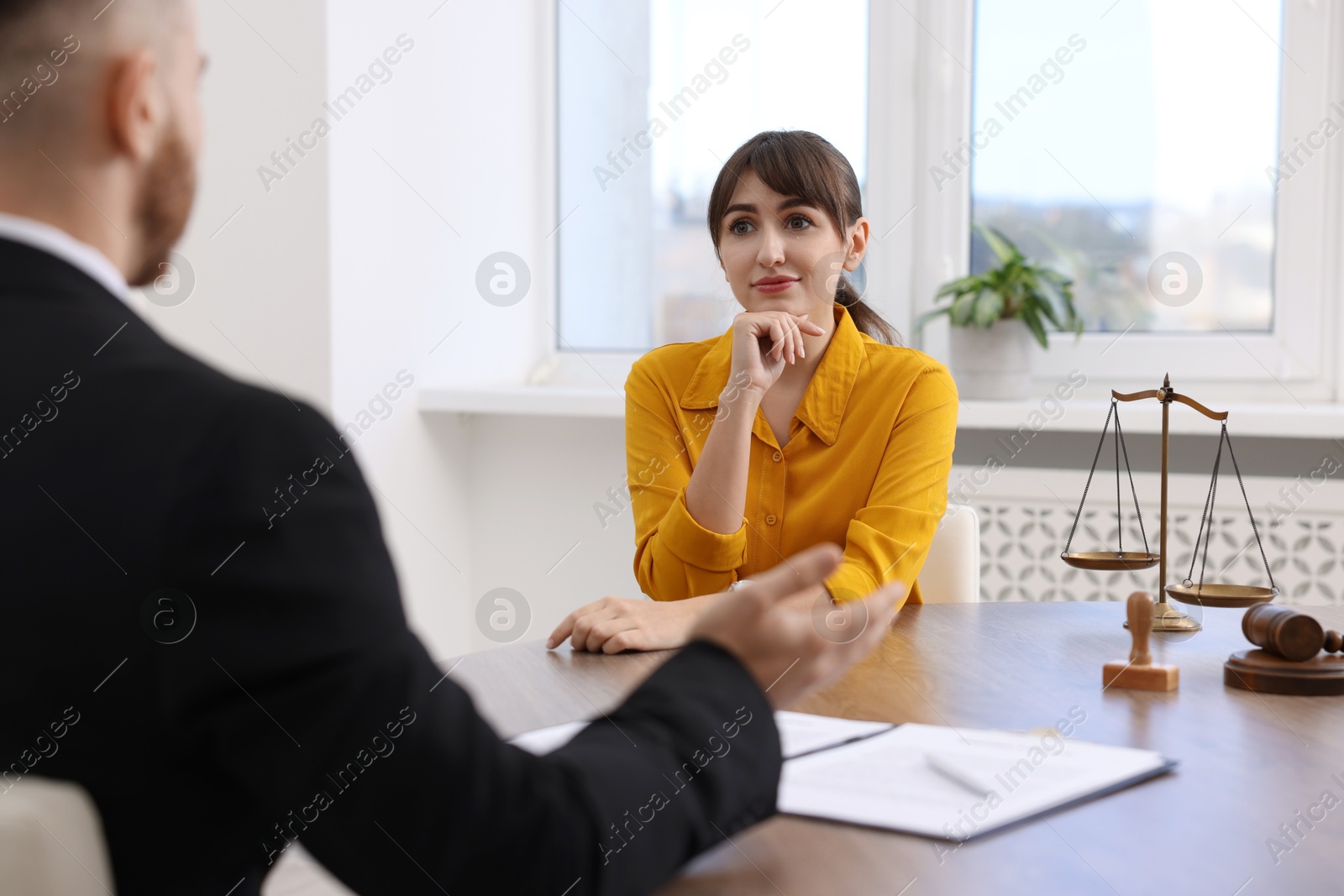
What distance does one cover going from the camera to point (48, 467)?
1.67 feet

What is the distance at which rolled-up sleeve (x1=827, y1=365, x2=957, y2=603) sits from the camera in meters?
1.68

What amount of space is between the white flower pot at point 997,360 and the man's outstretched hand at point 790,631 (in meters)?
2.29

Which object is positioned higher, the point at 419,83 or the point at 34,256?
the point at 419,83

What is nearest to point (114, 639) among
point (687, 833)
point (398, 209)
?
point (687, 833)

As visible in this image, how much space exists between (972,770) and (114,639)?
67 cm

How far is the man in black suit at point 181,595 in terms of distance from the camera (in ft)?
1.66

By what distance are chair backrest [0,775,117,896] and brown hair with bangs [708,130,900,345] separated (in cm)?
162

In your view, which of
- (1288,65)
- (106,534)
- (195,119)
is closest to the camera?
(106,534)

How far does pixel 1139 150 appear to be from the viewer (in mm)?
2949

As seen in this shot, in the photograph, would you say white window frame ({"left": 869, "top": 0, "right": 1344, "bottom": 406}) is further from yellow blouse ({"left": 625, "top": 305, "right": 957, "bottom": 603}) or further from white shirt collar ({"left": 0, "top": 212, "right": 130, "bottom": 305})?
white shirt collar ({"left": 0, "top": 212, "right": 130, "bottom": 305})

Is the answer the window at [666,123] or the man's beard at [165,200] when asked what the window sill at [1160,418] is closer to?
the window at [666,123]

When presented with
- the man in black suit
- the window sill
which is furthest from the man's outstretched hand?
the window sill

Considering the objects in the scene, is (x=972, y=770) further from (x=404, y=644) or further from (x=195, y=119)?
(x=195, y=119)

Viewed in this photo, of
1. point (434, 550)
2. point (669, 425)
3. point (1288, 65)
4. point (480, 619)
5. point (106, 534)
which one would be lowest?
point (480, 619)
